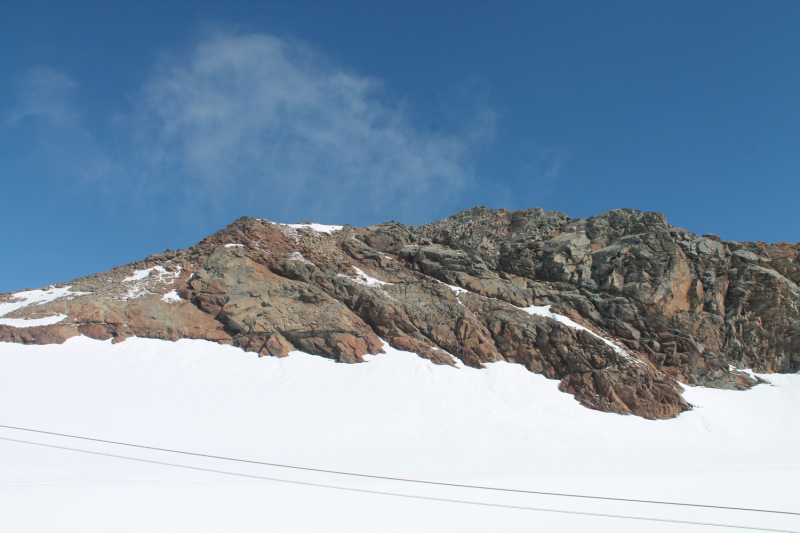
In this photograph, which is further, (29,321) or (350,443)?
(29,321)

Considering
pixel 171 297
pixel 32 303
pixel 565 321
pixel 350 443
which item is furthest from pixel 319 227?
pixel 350 443

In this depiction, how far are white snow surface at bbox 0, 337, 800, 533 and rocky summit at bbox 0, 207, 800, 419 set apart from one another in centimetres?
145

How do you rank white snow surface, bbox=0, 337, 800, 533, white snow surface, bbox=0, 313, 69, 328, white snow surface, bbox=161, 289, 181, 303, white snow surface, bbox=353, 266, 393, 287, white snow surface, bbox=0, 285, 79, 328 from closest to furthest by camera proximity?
white snow surface, bbox=0, 337, 800, 533
white snow surface, bbox=0, 313, 69, 328
white snow surface, bbox=0, 285, 79, 328
white snow surface, bbox=161, 289, 181, 303
white snow surface, bbox=353, 266, 393, 287

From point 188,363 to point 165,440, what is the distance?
289 inches

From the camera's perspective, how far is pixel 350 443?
18375mm

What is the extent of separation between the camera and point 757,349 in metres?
30.8

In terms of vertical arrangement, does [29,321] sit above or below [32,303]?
below

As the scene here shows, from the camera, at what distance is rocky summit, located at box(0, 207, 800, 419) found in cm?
2586

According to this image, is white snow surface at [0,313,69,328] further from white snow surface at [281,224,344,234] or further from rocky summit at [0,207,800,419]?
white snow surface at [281,224,344,234]

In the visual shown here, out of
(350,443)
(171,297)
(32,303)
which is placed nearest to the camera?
(350,443)

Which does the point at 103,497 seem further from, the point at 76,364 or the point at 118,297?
the point at 118,297

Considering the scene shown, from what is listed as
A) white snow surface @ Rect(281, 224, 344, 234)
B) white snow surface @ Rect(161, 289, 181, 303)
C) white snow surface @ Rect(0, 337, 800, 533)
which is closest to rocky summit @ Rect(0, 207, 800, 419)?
white snow surface @ Rect(161, 289, 181, 303)

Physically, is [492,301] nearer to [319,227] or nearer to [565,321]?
[565,321]

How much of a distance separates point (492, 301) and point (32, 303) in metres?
29.2
